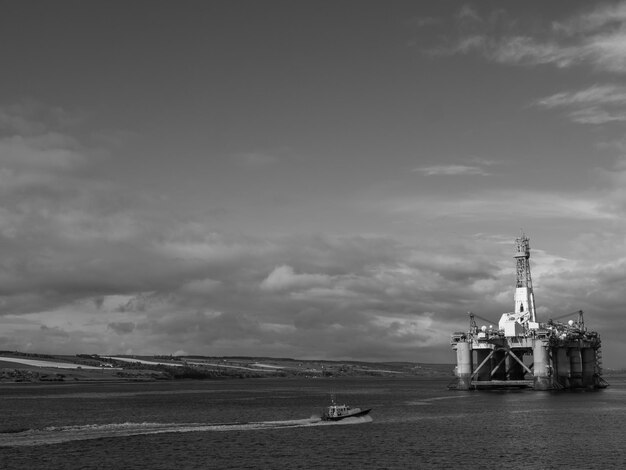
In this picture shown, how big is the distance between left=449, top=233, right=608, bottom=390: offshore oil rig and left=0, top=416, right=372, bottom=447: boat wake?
6522 centimetres

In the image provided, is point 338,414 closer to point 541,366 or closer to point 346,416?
point 346,416

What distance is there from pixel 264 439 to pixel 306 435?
646cm

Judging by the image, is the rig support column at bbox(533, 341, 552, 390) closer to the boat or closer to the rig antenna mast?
the rig antenna mast

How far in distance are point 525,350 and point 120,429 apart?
351ft

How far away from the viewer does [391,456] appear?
268 feet

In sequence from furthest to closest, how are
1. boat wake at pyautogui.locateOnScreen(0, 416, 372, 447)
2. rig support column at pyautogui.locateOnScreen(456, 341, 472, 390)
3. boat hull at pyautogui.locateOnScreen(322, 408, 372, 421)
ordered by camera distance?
rig support column at pyautogui.locateOnScreen(456, 341, 472, 390)
boat hull at pyautogui.locateOnScreen(322, 408, 372, 421)
boat wake at pyautogui.locateOnScreen(0, 416, 372, 447)

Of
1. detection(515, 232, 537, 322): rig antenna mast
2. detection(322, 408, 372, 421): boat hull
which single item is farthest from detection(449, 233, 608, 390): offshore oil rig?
detection(322, 408, 372, 421): boat hull

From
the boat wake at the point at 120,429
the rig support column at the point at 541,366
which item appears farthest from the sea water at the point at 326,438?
the rig support column at the point at 541,366

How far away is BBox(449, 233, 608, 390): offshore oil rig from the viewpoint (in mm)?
173863

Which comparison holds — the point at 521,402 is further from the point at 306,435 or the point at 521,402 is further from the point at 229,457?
the point at 229,457

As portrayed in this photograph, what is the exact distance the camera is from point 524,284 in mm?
188000

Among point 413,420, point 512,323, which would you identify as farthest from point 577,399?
point 413,420

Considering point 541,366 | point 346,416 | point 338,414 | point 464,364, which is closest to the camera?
point 338,414

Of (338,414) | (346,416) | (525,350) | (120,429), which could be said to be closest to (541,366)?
(525,350)
